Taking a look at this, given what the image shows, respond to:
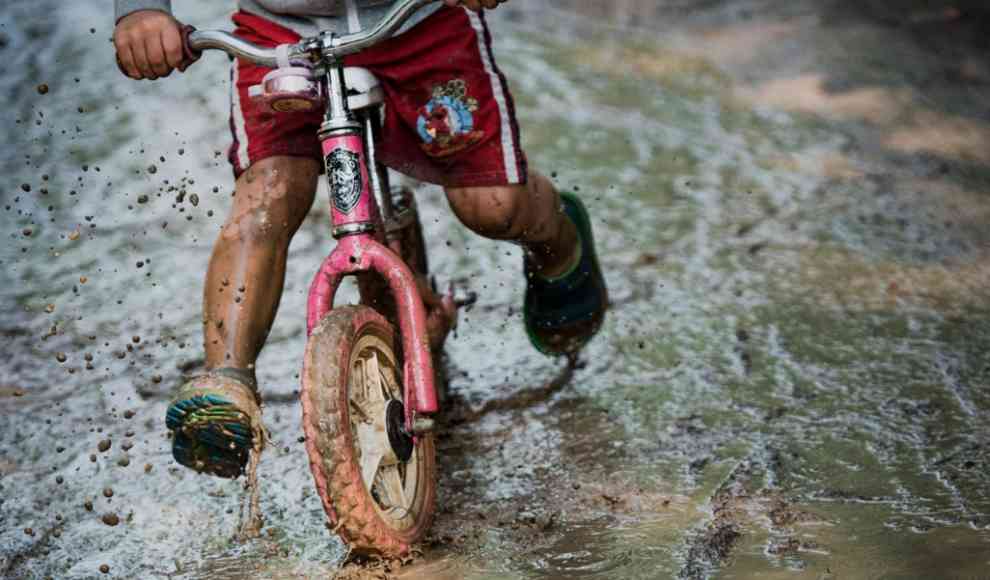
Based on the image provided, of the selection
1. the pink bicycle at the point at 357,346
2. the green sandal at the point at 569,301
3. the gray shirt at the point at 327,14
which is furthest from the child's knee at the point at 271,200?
the green sandal at the point at 569,301

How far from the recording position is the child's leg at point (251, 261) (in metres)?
2.66

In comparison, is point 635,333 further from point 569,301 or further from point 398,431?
point 398,431

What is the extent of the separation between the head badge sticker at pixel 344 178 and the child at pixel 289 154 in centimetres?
24

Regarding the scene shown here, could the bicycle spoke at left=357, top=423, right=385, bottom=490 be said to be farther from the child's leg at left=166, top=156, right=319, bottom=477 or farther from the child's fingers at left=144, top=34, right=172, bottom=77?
the child's fingers at left=144, top=34, right=172, bottom=77

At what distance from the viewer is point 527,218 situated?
3135 millimetres

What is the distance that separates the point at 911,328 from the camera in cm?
377

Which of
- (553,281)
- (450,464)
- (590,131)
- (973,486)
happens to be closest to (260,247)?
(450,464)

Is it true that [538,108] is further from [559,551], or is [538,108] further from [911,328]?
[559,551]

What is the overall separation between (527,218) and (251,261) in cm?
74

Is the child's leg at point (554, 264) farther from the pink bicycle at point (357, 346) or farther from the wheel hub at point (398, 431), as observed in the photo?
the wheel hub at point (398, 431)

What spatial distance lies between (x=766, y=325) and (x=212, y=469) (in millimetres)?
1906

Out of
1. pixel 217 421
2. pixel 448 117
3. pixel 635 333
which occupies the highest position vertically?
Answer: pixel 448 117

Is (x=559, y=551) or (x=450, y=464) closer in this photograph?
(x=559, y=551)

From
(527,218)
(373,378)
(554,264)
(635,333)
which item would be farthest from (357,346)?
(635,333)
